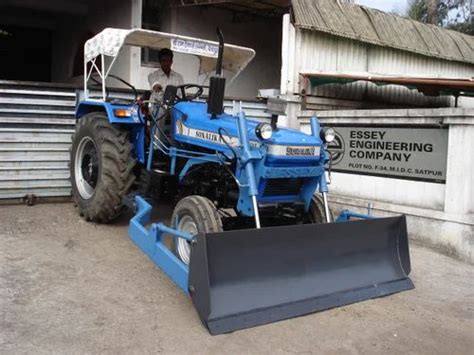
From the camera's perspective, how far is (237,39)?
41.8ft

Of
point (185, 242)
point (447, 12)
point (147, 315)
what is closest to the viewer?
point (147, 315)

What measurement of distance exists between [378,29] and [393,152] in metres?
4.95

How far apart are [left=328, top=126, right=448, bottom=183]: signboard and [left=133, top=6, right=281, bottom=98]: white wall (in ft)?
15.9

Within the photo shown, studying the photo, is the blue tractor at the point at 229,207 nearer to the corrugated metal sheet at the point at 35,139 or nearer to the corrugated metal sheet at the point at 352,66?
the corrugated metal sheet at the point at 35,139

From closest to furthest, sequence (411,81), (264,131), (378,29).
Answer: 1. (264,131)
2. (411,81)
3. (378,29)

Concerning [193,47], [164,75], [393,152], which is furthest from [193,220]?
[393,152]

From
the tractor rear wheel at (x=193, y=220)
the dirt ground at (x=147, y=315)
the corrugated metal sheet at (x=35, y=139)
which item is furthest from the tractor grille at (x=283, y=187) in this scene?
the corrugated metal sheet at (x=35, y=139)

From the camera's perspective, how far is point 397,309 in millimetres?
4531

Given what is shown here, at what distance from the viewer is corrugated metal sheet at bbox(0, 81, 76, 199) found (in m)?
7.07

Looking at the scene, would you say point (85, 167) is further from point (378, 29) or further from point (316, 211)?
point (378, 29)

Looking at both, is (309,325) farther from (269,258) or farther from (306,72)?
(306,72)

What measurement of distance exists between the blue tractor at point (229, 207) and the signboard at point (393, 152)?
160 centimetres

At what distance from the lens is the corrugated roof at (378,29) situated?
9.61 m

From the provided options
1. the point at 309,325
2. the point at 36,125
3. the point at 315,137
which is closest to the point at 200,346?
the point at 309,325
